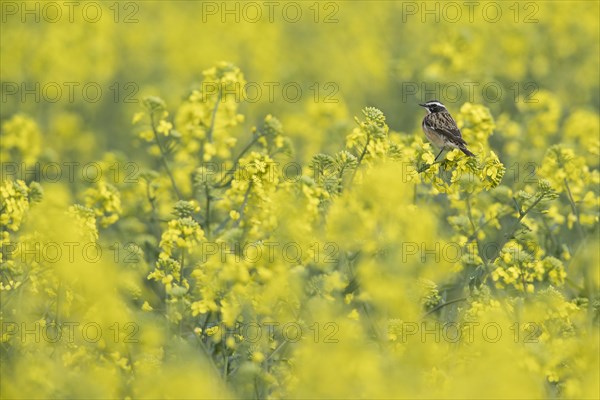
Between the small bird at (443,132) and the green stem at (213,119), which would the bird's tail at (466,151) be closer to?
the small bird at (443,132)

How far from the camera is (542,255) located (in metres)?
8.65

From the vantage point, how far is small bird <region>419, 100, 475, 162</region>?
757 cm

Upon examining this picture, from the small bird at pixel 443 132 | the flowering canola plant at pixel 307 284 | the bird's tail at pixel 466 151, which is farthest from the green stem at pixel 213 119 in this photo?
the bird's tail at pixel 466 151

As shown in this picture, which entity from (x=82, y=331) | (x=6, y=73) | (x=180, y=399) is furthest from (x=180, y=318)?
(x=6, y=73)

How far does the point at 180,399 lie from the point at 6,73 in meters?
9.70

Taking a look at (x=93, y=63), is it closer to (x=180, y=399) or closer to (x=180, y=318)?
(x=180, y=318)

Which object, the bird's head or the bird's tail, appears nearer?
the bird's tail

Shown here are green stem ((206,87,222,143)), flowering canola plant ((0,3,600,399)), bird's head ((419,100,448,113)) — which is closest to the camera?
flowering canola plant ((0,3,600,399))

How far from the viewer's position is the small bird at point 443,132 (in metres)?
7.57

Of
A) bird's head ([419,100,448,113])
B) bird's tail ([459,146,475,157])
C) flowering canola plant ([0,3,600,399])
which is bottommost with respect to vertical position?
flowering canola plant ([0,3,600,399])

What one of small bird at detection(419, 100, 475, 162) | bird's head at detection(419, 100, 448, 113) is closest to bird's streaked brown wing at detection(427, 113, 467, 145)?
small bird at detection(419, 100, 475, 162)

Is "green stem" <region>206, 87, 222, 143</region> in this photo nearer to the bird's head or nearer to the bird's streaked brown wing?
the bird's head

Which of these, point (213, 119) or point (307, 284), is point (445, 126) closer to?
point (307, 284)

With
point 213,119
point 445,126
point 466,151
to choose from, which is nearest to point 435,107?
point 445,126
